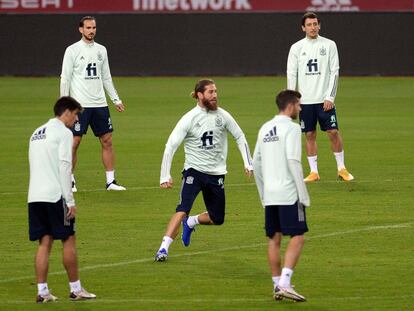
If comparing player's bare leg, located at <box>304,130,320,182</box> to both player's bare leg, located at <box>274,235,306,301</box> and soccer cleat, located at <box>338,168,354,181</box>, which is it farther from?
player's bare leg, located at <box>274,235,306,301</box>

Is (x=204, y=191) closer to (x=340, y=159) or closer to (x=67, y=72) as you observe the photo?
(x=67, y=72)

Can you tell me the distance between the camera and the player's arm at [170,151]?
13836 mm

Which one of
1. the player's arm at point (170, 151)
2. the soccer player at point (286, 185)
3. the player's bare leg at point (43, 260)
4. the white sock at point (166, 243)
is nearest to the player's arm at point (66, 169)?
the player's bare leg at point (43, 260)

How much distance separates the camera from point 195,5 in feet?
152

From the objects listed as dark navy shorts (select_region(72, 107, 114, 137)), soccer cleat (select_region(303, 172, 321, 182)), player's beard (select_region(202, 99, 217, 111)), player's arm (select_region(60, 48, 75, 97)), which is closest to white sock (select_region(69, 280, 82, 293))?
player's beard (select_region(202, 99, 217, 111))

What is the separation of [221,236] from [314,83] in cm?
526

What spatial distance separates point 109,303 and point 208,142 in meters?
2.95

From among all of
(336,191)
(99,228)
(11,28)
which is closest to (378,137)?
(336,191)

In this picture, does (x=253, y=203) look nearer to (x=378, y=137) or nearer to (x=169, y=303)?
(x=169, y=303)

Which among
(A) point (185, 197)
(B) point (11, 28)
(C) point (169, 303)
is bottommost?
(C) point (169, 303)

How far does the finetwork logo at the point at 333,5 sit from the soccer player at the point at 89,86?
26.6m

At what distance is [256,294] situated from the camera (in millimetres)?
12352

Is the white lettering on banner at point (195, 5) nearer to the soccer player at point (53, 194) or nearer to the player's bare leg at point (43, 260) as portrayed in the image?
the soccer player at point (53, 194)

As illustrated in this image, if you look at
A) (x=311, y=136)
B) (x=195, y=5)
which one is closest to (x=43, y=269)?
(x=311, y=136)
